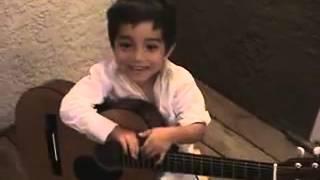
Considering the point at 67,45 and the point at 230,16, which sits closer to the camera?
the point at 67,45

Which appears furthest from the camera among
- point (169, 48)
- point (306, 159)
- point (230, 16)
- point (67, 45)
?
point (230, 16)

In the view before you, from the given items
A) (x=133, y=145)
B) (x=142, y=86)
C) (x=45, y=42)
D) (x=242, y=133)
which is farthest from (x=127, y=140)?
(x=242, y=133)

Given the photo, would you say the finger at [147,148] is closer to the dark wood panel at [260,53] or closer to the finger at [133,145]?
the finger at [133,145]

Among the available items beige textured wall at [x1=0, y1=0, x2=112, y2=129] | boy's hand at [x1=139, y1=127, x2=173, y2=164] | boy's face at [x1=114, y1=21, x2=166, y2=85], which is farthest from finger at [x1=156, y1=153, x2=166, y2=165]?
beige textured wall at [x1=0, y1=0, x2=112, y2=129]

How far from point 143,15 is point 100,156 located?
260mm

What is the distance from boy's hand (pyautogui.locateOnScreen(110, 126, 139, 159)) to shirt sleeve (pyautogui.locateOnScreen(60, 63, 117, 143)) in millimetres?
15

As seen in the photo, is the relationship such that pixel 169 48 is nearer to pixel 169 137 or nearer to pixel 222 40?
pixel 169 137

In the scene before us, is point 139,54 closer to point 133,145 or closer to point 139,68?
point 139,68

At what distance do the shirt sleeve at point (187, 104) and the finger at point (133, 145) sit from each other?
0.09 meters

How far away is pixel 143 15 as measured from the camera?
1.30 meters

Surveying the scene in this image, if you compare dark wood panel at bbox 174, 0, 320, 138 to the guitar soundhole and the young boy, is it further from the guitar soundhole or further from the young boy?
the guitar soundhole

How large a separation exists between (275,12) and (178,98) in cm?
49

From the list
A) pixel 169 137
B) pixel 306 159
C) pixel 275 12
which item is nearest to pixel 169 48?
pixel 169 137

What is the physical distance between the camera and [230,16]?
1829 mm
